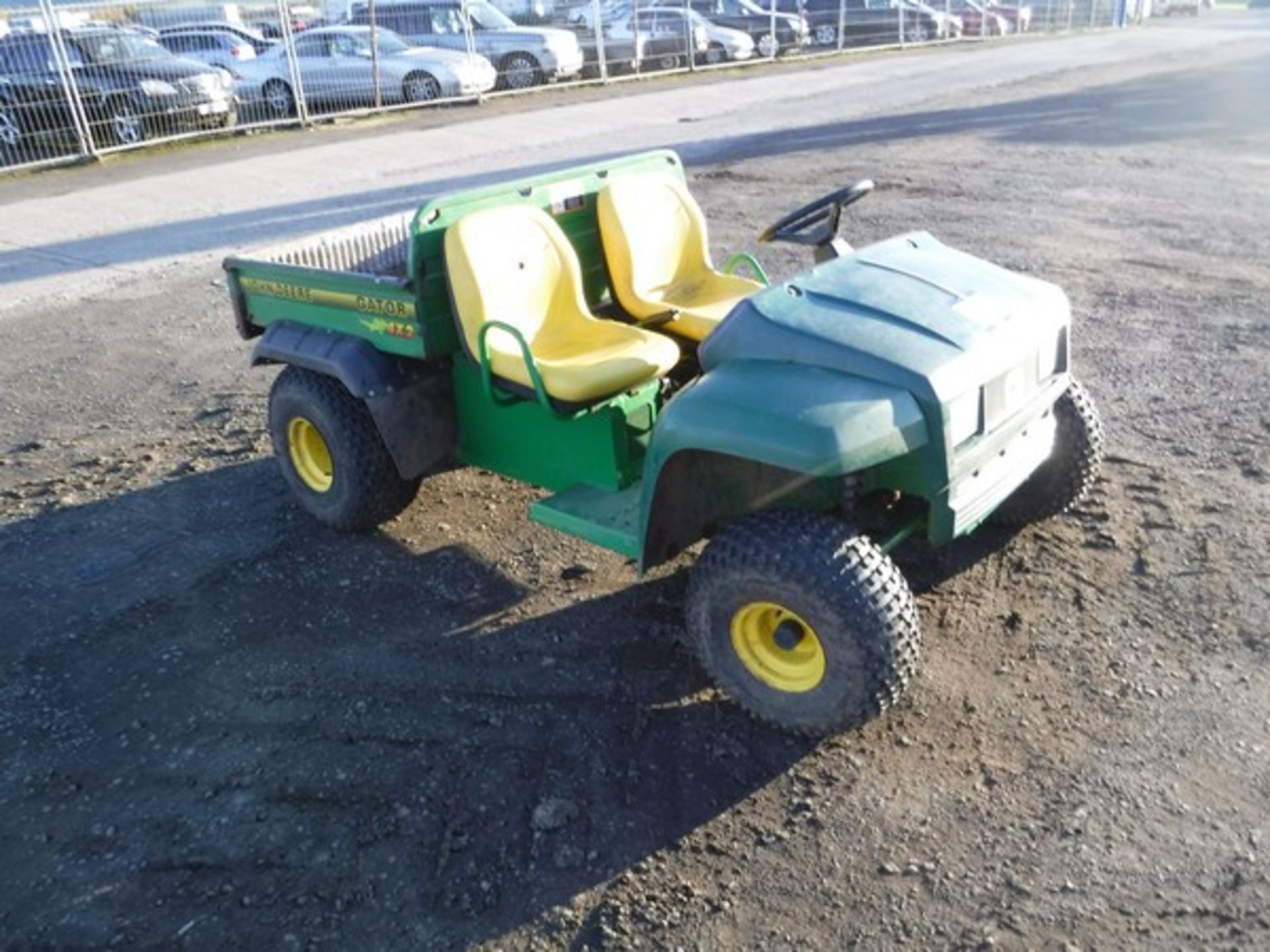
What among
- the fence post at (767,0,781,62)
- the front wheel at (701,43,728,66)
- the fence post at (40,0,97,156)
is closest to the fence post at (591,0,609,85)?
the front wheel at (701,43,728,66)

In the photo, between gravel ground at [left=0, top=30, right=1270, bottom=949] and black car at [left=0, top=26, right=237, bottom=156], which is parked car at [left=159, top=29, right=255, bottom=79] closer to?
black car at [left=0, top=26, right=237, bottom=156]

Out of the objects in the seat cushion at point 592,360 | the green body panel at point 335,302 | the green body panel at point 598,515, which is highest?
the green body panel at point 335,302

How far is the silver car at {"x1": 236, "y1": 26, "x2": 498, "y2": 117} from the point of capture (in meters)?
14.7

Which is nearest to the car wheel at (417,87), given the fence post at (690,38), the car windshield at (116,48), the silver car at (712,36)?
the car windshield at (116,48)

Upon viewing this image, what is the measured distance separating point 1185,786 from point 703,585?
135cm

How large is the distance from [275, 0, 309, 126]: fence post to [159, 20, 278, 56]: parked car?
0.99 m

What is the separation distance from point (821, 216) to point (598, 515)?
133cm

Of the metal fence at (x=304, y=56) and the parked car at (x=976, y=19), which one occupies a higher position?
the metal fence at (x=304, y=56)

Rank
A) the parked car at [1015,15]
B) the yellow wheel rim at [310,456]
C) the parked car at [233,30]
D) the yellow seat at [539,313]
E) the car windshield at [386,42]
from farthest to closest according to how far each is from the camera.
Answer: the parked car at [1015,15] < the car windshield at [386,42] < the parked car at [233,30] < the yellow wheel rim at [310,456] < the yellow seat at [539,313]

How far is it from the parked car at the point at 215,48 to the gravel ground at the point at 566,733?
10.6 metres

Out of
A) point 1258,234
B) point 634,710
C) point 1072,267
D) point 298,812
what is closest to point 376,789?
point 298,812

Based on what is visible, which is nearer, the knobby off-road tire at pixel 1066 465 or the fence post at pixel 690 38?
the knobby off-road tire at pixel 1066 465

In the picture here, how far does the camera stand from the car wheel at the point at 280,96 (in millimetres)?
14555

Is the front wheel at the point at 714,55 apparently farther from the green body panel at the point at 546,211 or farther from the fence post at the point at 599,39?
the green body panel at the point at 546,211
